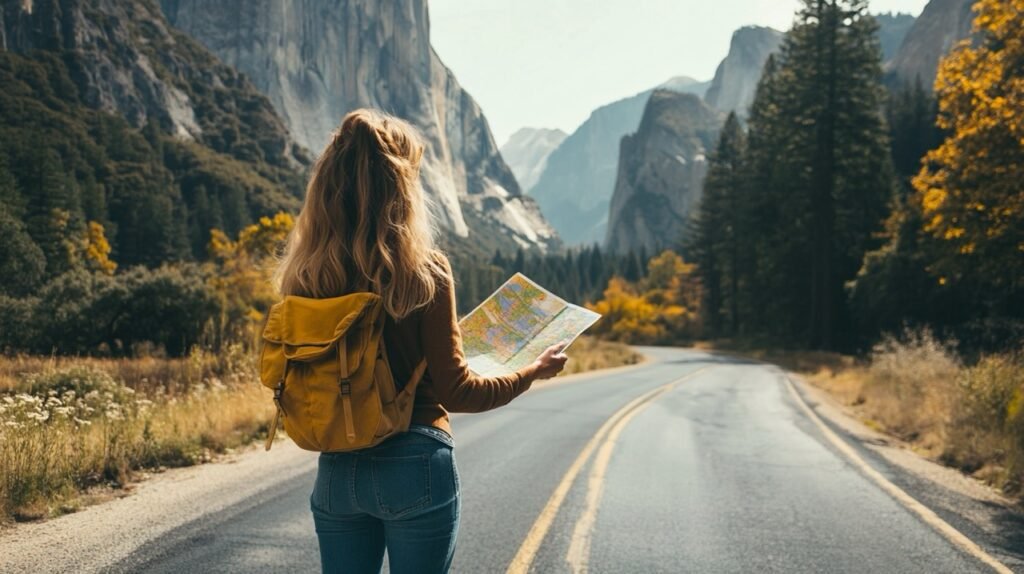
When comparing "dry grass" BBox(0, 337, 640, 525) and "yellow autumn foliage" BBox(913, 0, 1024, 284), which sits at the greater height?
"yellow autumn foliage" BBox(913, 0, 1024, 284)

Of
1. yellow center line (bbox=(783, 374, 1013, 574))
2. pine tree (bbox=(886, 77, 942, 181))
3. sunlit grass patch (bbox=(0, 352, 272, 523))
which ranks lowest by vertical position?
yellow center line (bbox=(783, 374, 1013, 574))

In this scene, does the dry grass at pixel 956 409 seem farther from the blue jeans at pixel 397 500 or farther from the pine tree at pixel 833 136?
the pine tree at pixel 833 136

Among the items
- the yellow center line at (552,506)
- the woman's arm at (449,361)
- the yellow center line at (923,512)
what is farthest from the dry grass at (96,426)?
the yellow center line at (923,512)

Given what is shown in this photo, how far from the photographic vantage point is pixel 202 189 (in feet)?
283

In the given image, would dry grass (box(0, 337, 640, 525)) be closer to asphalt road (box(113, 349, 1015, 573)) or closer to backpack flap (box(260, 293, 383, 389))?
asphalt road (box(113, 349, 1015, 573))

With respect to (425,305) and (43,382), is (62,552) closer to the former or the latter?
(425,305)

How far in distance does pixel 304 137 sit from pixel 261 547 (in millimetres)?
195757

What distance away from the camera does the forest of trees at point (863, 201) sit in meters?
11.7

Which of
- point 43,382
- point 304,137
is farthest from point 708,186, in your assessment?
point 304,137

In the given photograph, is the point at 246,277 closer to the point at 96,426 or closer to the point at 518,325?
the point at 96,426

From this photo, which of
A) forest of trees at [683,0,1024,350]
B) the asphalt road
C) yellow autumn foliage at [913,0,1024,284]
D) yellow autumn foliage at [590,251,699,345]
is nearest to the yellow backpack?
the asphalt road

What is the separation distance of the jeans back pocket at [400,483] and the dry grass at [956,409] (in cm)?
725

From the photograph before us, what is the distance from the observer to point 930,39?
145 meters

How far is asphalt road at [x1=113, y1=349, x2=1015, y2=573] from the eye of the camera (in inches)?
191
